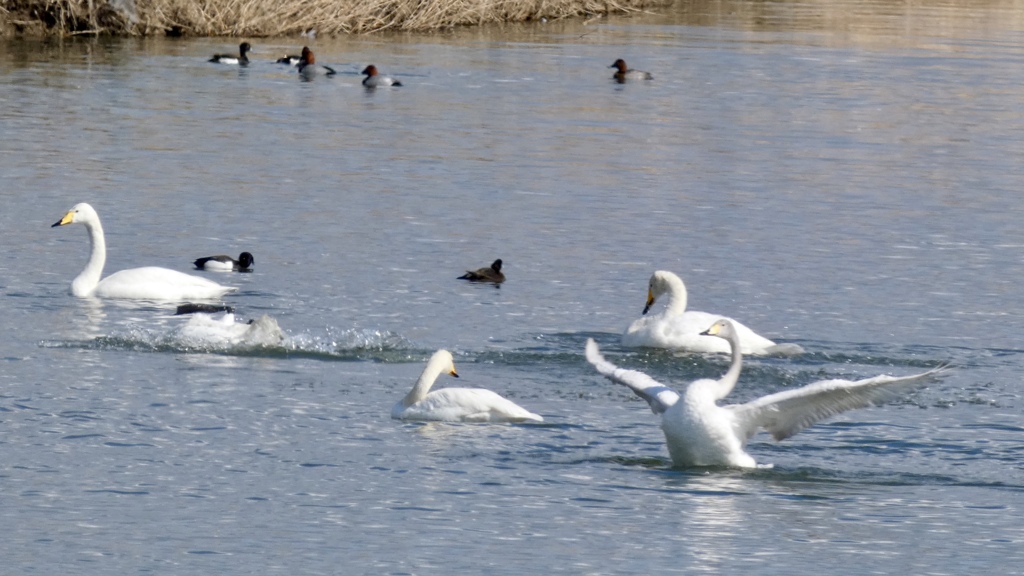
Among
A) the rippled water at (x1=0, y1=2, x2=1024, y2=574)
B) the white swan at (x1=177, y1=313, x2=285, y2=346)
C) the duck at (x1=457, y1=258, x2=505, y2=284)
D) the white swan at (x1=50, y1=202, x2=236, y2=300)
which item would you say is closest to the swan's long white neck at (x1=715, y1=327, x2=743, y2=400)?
the rippled water at (x1=0, y1=2, x2=1024, y2=574)

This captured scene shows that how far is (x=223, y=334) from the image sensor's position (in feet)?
39.1

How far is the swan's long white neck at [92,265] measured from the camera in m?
13.8

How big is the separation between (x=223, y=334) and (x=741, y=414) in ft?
13.1

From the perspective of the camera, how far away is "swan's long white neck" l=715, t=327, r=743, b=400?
9516mm

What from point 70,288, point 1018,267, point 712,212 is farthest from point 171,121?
point 1018,267

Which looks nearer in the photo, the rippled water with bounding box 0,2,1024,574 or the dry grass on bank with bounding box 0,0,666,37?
the rippled water with bounding box 0,2,1024,574

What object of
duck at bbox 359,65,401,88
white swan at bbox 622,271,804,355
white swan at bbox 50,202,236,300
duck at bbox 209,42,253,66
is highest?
duck at bbox 209,42,253,66

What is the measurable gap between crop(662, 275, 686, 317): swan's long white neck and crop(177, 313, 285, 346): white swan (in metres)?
2.78

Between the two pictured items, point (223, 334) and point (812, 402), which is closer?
point (812, 402)

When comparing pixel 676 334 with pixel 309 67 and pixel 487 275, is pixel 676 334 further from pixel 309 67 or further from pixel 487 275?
pixel 309 67

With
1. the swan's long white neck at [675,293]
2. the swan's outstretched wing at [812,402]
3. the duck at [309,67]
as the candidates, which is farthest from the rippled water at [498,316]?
the duck at [309,67]

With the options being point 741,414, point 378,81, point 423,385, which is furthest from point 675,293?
point 378,81

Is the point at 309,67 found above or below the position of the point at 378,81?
above

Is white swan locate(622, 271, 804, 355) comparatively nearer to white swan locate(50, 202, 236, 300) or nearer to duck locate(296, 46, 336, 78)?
white swan locate(50, 202, 236, 300)
